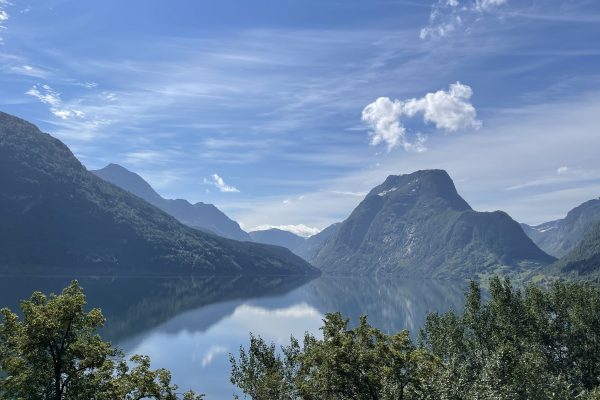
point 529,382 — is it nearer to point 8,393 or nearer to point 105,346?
point 105,346

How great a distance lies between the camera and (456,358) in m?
51.4

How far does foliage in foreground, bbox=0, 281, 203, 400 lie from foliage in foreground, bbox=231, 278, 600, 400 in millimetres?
14389

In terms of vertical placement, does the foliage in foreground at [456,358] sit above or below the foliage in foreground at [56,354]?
below

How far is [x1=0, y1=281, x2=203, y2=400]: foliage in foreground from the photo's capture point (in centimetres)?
2823

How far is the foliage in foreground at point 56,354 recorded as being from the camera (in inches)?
1112

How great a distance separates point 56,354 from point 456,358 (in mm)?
40124

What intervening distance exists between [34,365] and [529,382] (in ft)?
135

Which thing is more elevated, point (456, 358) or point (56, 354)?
point (56, 354)

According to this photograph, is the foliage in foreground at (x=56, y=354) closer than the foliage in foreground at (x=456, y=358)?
Yes

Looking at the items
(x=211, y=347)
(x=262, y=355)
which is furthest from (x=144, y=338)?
(x=262, y=355)

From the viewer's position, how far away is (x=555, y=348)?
69062mm

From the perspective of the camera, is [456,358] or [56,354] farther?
[456,358]

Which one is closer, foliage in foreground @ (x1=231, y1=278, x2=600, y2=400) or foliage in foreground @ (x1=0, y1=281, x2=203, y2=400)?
foliage in foreground @ (x1=0, y1=281, x2=203, y2=400)

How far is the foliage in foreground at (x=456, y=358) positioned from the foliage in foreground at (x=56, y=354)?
14389 millimetres
